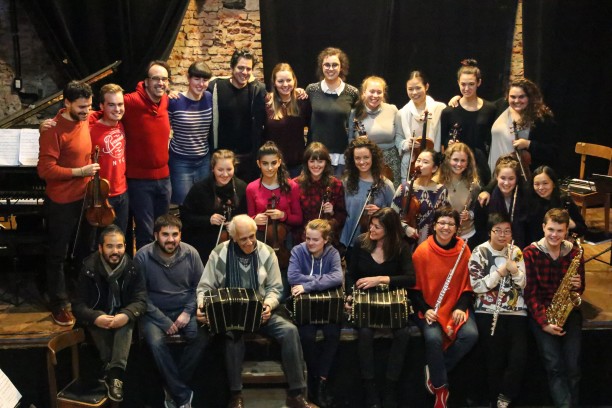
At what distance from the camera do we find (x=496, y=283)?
5.48 metres

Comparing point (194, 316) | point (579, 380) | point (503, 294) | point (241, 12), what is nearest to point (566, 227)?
point (503, 294)

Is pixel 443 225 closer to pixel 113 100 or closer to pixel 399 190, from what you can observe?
pixel 399 190

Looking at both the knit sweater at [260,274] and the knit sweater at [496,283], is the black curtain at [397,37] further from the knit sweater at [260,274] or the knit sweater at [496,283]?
the knit sweater at [496,283]

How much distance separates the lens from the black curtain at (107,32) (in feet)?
24.0

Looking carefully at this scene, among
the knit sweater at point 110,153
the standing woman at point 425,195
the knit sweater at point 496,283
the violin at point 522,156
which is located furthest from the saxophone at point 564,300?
the knit sweater at point 110,153

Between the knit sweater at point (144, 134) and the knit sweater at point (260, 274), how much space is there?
85 centimetres

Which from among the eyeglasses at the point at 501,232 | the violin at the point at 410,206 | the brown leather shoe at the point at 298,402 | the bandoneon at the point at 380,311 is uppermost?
the violin at the point at 410,206

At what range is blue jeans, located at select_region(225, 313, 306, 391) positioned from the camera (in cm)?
533

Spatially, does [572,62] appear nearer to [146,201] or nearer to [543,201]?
[543,201]

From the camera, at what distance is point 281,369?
549 centimetres

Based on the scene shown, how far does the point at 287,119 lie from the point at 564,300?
215 centimetres

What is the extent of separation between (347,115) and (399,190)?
2.32ft

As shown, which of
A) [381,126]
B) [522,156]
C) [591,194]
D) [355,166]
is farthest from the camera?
[591,194]

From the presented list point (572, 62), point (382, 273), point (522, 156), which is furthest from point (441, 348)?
point (572, 62)
